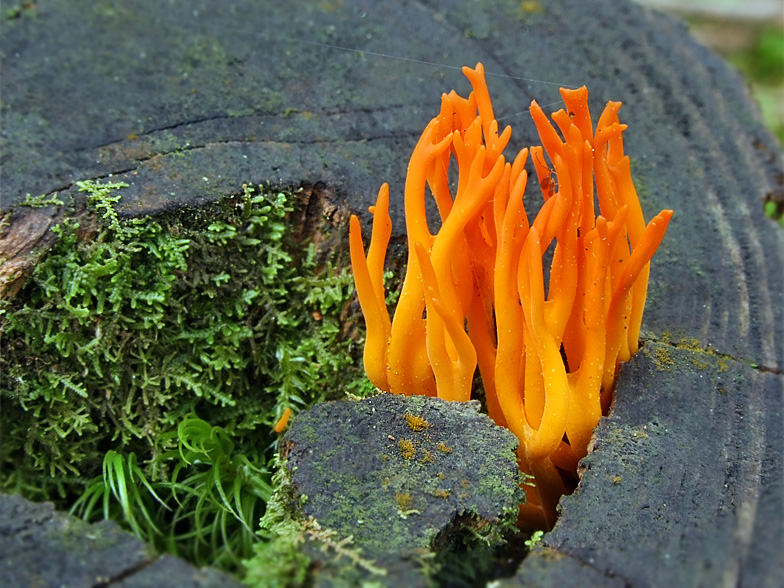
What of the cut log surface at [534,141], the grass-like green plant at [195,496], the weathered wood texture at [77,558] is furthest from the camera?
the grass-like green plant at [195,496]

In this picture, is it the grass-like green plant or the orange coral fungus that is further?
the grass-like green plant

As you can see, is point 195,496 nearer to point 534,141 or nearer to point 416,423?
point 416,423

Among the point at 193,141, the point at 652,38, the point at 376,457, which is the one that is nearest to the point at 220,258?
the point at 193,141

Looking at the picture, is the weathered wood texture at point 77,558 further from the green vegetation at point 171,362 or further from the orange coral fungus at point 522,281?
the orange coral fungus at point 522,281

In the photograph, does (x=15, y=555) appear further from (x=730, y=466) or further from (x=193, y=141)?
(x=730, y=466)

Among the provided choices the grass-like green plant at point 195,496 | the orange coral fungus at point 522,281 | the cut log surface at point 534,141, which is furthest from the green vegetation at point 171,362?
the orange coral fungus at point 522,281

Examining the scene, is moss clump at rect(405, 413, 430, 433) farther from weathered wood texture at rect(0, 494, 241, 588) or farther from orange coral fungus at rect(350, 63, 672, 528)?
weathered wood texture at rect(0, 494, 241, 588)

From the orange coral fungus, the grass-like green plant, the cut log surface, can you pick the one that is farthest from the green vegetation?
the orange coral fungus
